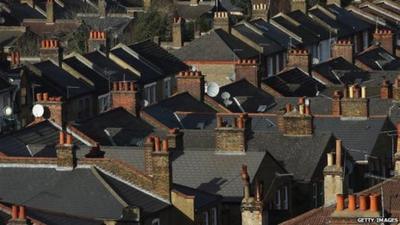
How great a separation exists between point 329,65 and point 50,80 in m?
17.1

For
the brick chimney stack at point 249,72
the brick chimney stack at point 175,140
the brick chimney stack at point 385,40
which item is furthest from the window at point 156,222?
the brick chimney stack at point 385,40

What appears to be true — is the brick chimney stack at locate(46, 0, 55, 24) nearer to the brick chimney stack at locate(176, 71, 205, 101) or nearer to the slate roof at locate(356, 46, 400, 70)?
the slate roof at locate(356, 46, 400, 70)

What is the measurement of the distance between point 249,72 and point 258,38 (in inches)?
991

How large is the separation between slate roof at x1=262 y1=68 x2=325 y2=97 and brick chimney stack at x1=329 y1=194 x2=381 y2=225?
181ft

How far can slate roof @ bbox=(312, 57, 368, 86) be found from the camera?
101 m

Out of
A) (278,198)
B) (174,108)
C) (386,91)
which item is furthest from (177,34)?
(278,198)

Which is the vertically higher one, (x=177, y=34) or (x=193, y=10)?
(x=193, y=10)

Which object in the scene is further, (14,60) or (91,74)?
(14,60)

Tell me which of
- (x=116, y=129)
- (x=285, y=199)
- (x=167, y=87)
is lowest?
(x=285, y=199)

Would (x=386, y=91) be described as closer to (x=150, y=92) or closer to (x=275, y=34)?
(x=150, y=92)

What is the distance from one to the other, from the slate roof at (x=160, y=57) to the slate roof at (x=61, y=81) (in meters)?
7.56

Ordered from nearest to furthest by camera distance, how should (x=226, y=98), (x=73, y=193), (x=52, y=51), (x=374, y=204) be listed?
(x=374, y=204) < (x=73, y=193) < (x=226, y=98) < (x=52, y=51)

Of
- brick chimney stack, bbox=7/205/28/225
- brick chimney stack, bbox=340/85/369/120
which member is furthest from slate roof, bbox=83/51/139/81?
brick chimney stack, bbox=7/205/28/225

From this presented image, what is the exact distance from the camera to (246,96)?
Result: 9075cm
